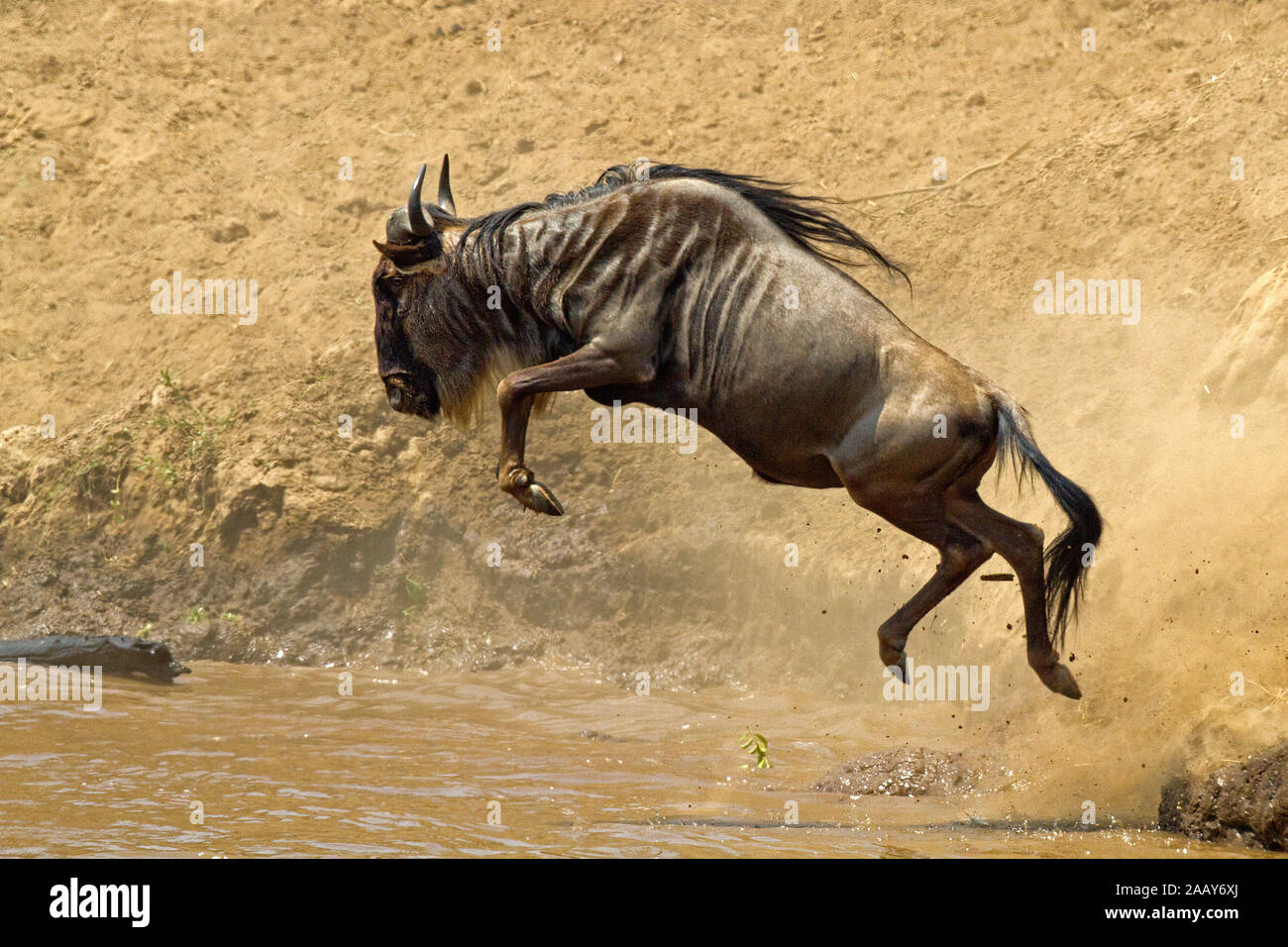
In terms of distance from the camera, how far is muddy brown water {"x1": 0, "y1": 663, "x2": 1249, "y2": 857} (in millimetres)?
5938

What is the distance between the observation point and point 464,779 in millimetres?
7496

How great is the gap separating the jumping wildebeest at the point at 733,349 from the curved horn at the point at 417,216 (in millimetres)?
14

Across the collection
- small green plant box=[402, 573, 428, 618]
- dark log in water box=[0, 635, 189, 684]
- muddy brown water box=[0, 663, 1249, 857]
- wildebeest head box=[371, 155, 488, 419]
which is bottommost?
muddy brown water box=[0, 663, 1249, 857]

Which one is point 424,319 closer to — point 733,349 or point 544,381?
point 544,381

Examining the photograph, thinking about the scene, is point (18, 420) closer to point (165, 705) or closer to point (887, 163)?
point (165, 705)

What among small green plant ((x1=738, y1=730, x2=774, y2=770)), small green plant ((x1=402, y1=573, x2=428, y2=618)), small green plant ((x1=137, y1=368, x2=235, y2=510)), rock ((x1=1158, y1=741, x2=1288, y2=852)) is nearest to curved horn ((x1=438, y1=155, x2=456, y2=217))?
small green plant ((x1=738, y1=730, x2=774, y2=770))

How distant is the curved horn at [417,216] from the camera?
20.1ft

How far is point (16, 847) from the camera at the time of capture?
5668 millimetres

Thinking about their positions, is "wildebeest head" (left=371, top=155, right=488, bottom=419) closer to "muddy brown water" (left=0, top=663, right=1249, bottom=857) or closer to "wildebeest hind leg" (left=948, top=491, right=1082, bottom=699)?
"muddy brown water" (left=0, top=663, right=1249, bottom=857)

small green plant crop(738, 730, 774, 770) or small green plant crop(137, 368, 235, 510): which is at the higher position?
small green plant crop(137, 368, 235, 510)

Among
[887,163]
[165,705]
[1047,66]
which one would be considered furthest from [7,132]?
[1047,66]

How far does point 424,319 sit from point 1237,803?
3.99 m

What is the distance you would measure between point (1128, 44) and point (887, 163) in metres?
2.49

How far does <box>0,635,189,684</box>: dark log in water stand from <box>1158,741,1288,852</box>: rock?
673cm
